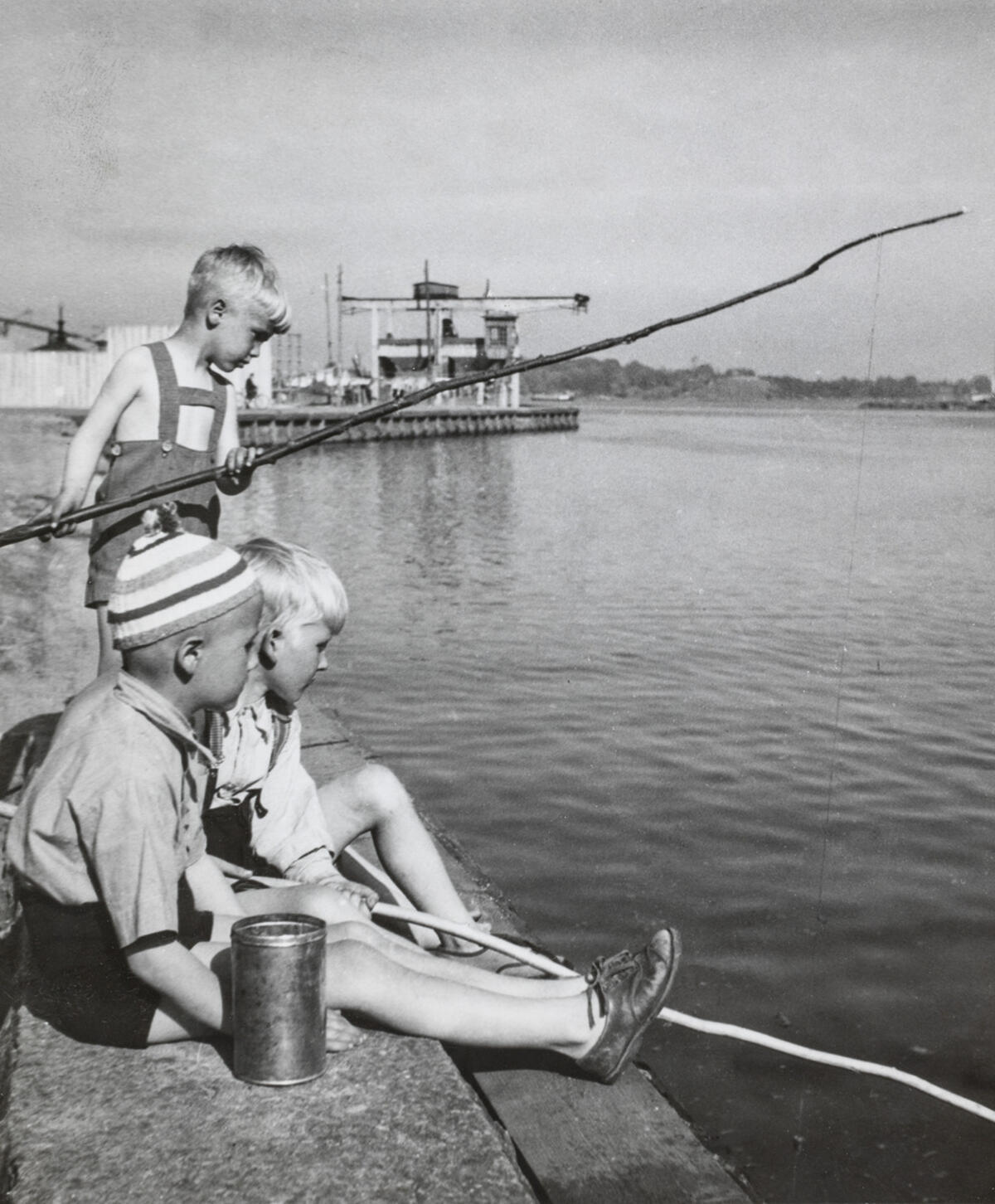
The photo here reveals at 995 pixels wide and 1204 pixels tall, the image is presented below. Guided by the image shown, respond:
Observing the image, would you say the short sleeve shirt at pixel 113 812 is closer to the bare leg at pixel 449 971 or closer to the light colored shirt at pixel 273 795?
the bare leg at pixel 449 971

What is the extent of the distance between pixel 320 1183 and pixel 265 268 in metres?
2.52

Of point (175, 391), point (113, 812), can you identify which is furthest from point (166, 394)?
point (113, 812)

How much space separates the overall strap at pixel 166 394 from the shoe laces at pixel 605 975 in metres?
1.95

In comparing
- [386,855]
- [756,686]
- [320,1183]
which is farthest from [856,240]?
[756,686]

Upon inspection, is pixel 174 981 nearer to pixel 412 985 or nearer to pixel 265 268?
pixel 412 985

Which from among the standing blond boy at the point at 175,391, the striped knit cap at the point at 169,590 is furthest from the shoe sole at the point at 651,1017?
the standing blond boy at the point at 175,391

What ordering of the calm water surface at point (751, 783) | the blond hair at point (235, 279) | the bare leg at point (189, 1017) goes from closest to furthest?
the bare leg at point (189, 1017), the blond hair at point (235, 279), the calm water surface at point (751, 783)

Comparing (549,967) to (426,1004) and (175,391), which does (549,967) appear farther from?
(175,391)

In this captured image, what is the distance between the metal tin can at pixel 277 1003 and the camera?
2475 mm

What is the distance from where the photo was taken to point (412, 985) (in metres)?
2.74

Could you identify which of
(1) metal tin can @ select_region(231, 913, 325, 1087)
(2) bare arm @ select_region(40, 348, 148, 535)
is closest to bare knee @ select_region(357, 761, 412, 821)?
(1) metal tin can @ select_region(231, 913, 325, 1087)

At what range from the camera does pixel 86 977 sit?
8.50ft

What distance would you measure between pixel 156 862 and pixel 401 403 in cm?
135

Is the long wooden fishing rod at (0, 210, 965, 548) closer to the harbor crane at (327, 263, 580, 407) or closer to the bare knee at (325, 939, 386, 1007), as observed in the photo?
the bare knee at (325, 939, 386, 1007)
